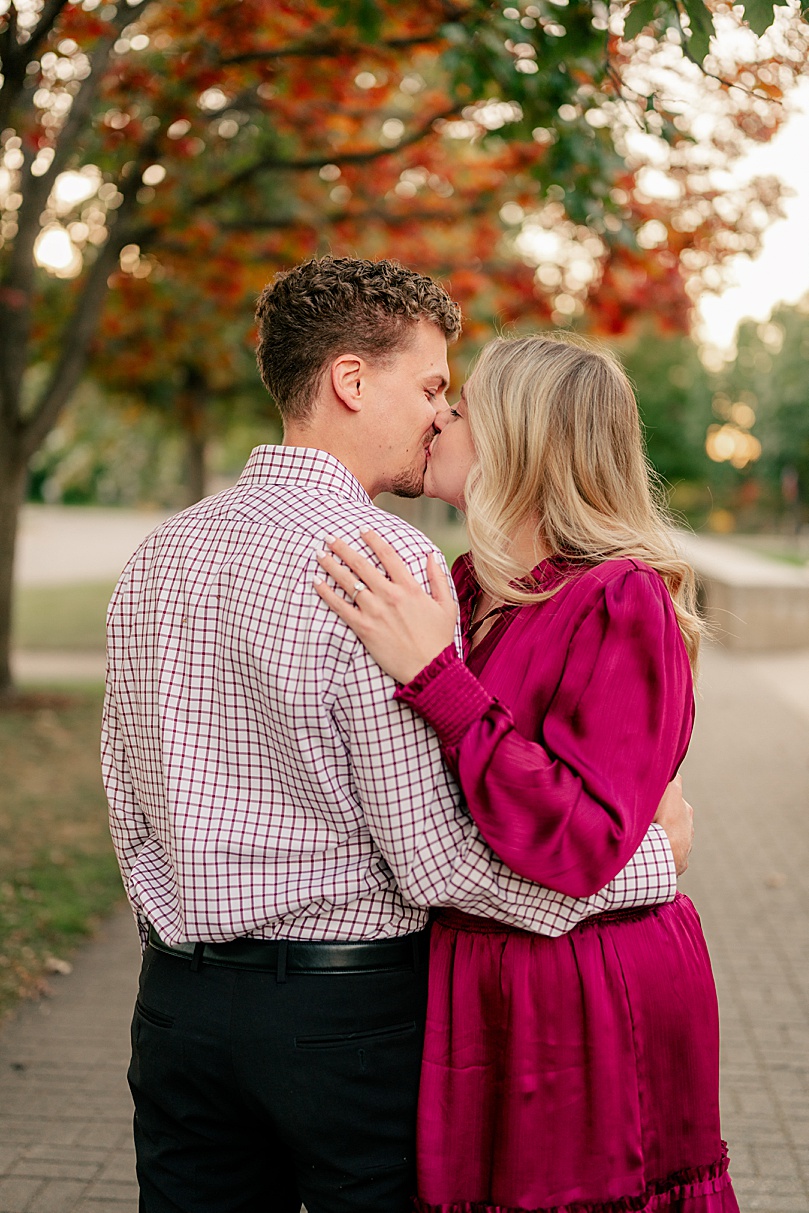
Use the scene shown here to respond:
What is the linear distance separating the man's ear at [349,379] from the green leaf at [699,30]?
147 centimetres

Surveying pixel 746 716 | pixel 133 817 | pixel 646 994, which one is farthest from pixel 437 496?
pixel 746 716

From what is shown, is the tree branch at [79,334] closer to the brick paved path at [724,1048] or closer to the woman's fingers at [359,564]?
the brick paved path at [724,1048]

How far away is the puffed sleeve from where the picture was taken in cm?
187

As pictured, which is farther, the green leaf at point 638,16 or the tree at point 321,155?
the tree at point 321,155

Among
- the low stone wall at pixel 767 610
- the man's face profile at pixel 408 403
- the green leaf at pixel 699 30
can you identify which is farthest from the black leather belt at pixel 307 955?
the low stone wall at pixel 767 610

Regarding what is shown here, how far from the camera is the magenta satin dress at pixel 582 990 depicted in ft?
6.38

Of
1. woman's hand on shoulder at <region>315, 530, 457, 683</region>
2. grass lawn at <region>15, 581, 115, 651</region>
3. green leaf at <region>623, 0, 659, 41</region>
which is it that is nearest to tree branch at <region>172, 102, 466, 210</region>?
green leaf at <region>623, 0, 659, 41</region>

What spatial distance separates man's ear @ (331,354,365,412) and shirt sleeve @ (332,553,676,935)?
39 cm

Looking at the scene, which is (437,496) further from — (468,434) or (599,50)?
(599,50)

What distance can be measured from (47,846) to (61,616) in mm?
12971

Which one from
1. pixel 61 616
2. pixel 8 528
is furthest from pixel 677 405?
pixel 8 528

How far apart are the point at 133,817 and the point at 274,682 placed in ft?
1.84

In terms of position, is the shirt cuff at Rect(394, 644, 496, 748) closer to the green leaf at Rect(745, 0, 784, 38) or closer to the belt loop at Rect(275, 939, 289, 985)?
Result: the belt loop at Rect(275, 939, 289, 985)

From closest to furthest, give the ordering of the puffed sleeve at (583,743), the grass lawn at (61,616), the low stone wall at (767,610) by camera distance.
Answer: the puffed sleeve at (583,743) < the low stone wall at (767,610) < the grass lawn at (61,616)
